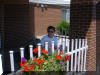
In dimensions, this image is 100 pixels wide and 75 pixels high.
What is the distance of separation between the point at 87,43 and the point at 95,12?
2.41 feet

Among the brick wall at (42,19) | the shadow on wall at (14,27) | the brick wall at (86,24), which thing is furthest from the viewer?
the brick wall at (42,19)

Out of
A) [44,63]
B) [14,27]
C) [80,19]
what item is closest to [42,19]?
[14,27]

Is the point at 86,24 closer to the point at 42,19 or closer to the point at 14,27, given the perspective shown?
the point at 14,27

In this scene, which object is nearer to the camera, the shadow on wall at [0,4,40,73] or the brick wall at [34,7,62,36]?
the shadow on wall at [0,4,40,73]

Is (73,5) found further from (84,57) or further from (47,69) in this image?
(47,69)

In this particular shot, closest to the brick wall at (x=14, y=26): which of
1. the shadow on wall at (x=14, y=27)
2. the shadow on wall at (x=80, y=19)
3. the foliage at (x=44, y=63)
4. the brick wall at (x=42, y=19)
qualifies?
the shadow on wall at (x=14, y=27)

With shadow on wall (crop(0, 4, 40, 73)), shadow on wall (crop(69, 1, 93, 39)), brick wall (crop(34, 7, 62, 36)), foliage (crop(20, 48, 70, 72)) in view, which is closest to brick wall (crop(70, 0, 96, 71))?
shadow on wall (crop(69, 1, 93, 39))

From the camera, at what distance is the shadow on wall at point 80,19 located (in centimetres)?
385

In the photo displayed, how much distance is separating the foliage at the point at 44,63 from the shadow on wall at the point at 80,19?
1.09 meters

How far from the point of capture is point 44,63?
2879 mm

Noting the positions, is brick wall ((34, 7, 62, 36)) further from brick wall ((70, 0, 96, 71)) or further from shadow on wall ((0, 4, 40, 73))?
brick wall ((70, 0, 96, 71))

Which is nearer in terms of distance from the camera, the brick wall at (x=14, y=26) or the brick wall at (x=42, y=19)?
the brick wall at (x=14, y=26)

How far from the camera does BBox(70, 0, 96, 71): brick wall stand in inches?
151

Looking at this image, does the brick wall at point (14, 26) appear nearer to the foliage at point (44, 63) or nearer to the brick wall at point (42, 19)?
the foliage at point (44, 63)
